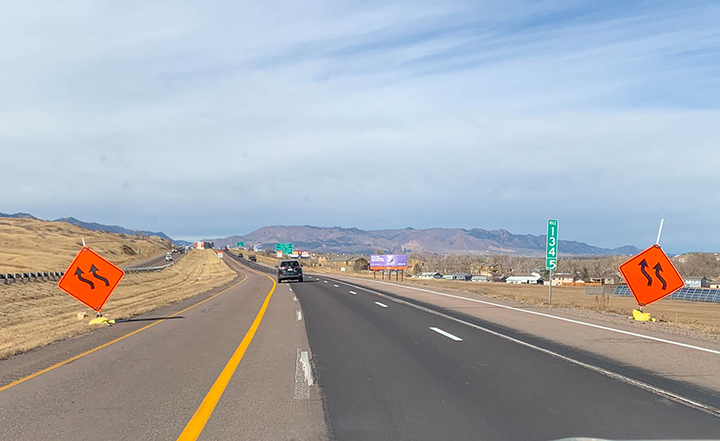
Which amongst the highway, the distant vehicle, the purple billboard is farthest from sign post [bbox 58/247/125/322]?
the purple billboard

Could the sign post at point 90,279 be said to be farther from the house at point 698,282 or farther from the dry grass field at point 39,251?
the house at point 698,282

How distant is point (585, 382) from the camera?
831 cm

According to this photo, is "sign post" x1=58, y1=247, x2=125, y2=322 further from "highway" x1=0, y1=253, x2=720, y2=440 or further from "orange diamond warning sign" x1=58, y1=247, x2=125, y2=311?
"highway" x1=0, y1=253, x2=720, y2=440

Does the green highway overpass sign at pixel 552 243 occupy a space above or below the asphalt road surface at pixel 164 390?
above

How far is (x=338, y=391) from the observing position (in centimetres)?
786

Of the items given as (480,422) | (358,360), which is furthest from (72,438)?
(358,360)

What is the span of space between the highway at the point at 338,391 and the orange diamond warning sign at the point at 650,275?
5.51m

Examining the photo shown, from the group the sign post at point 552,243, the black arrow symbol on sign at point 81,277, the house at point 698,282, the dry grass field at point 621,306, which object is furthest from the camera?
the house at point 698,282

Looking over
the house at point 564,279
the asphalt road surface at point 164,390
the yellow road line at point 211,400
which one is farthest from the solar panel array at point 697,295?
the yellow road line at point 211,400

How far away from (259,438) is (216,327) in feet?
33.9

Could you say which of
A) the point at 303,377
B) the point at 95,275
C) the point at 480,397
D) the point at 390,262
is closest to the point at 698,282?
the point at 390,262

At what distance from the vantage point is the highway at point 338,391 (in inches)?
241

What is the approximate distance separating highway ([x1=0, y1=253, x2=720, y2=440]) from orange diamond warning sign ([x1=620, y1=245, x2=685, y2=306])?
5.51 meters

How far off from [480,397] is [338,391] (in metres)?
1.92
